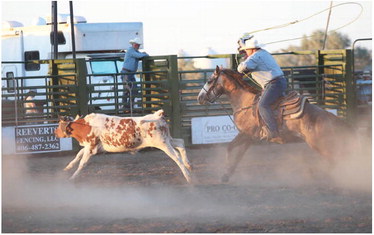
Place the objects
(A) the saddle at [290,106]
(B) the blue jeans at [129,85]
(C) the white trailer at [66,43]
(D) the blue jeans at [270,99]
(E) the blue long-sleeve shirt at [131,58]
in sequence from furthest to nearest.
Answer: (C) the white trailer at [66,43] → (E) the blue long-sleeve shirt at [131,58] → (B) the blue jeans at [129,85] → (D) the blue jeans at [270,99] → (A) the saddle at [290,106]

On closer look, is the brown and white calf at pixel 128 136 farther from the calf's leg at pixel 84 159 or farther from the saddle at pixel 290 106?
the saddle at pixel 290 106

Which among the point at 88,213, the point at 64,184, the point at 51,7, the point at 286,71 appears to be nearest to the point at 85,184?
the point at 64,184

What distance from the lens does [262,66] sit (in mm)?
10336

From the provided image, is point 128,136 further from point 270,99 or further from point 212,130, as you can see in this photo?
point 212,130

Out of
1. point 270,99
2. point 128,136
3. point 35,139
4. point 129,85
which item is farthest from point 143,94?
point 270,99

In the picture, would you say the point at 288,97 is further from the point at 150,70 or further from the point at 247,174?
the point at 150,70

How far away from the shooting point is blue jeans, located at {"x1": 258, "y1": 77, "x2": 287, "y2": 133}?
10125 millimetres

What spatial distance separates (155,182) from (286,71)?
20.4ft

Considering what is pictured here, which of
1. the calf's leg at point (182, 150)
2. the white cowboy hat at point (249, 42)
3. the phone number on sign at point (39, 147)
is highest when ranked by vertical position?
the white cowboy hat at point (249, 42)

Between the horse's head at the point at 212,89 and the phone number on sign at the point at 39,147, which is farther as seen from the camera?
the phone number on sign at the point at 39,147

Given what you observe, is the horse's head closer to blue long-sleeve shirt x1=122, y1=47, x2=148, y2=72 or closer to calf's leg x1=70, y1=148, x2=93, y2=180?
calf's leg x1=70, y1=148, x2=93, y2=180

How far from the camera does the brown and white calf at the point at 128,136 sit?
10.3 metres

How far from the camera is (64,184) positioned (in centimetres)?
1061

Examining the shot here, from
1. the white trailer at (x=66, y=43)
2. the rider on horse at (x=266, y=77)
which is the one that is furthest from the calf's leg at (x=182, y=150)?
the white trailer at (x=66, y=43)
